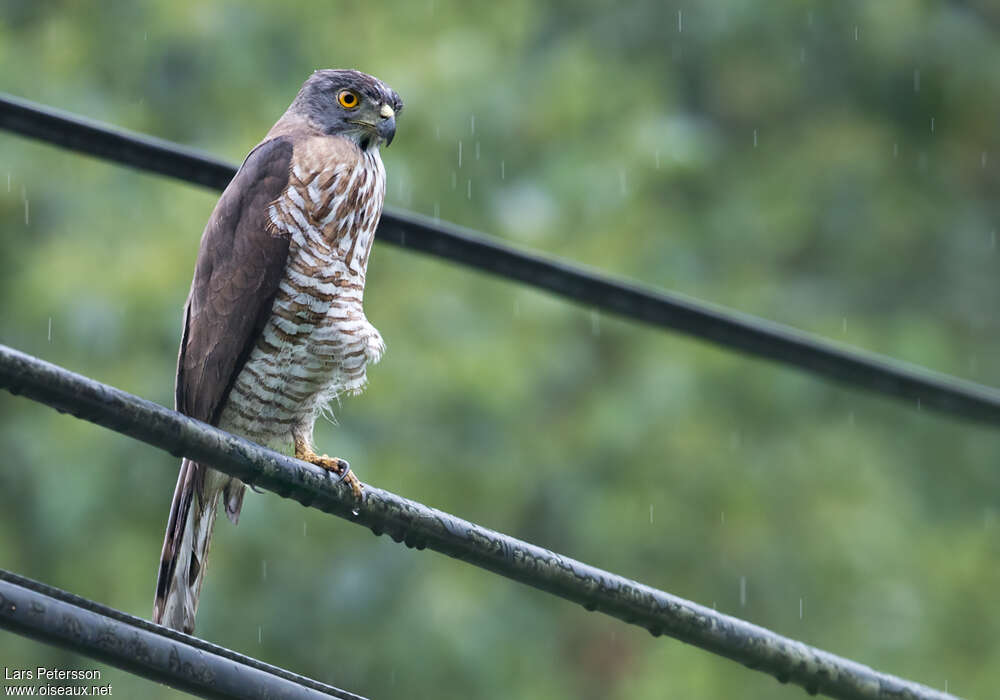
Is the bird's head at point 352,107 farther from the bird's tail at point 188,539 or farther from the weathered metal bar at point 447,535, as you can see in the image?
the weathered metal bar at point 447,535

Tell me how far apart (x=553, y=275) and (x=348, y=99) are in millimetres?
865

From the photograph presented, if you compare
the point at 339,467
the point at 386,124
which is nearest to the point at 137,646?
the point at 339,467

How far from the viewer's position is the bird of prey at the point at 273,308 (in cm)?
331

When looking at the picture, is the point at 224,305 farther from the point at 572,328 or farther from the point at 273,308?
the point at 572,328

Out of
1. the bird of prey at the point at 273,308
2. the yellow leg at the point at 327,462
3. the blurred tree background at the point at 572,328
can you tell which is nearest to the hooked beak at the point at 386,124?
the bird of prey at the point at 273,308

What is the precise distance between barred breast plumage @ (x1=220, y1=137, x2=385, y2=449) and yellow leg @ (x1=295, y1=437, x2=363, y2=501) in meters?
0.13

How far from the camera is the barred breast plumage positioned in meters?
3.32

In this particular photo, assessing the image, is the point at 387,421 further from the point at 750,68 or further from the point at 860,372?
the point at 750,68

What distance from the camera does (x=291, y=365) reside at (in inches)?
134

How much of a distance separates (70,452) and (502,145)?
284 centimetres

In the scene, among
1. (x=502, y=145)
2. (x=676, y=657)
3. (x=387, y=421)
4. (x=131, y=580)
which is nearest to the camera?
(x=131, y=580)

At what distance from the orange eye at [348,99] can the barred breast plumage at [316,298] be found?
204 mm

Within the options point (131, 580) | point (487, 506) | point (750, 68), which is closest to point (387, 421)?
point (487, 506)

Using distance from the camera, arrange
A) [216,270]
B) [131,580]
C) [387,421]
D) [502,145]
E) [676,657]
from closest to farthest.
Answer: [216,270]
[131,580]
[387,421]
[676,657]
[502,145]
